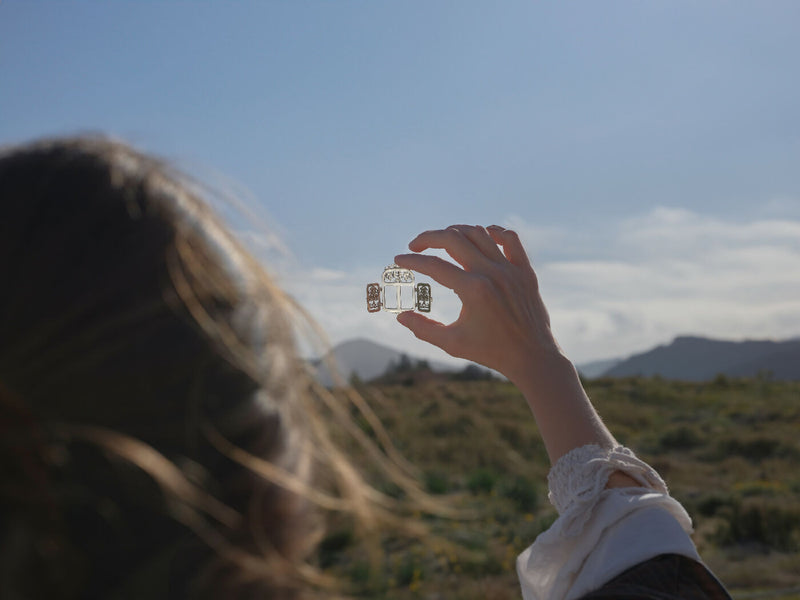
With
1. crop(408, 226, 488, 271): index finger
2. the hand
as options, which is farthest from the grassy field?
crop(408, 226, 488, 271): index finger

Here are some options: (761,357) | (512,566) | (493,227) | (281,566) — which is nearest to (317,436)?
(281,566)

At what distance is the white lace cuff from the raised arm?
0.09ft

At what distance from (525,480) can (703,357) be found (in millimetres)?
74080

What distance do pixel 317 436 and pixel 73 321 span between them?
29 cm

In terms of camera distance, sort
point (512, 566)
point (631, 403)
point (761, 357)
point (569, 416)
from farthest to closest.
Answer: point (761, 357) → point (631, 403) → point (512, 566) → point (569, 416)

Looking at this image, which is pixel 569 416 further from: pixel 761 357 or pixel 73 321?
pixel 761 357

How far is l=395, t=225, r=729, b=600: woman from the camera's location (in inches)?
44.7

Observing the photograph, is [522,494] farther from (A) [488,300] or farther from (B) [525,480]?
(A) [488,300]

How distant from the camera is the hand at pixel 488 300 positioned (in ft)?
4.80

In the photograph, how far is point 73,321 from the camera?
0.67 meters

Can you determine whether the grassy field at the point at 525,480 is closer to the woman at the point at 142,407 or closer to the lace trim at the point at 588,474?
the woman at the point at 142,407

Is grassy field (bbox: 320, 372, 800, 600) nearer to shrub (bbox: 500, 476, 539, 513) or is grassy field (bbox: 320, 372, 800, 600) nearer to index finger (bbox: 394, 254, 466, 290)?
shrub (bbox: 500, 476, 539, 513)

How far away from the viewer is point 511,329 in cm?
146

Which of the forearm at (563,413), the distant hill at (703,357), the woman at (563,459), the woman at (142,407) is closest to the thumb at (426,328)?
the woman at (563,459)
